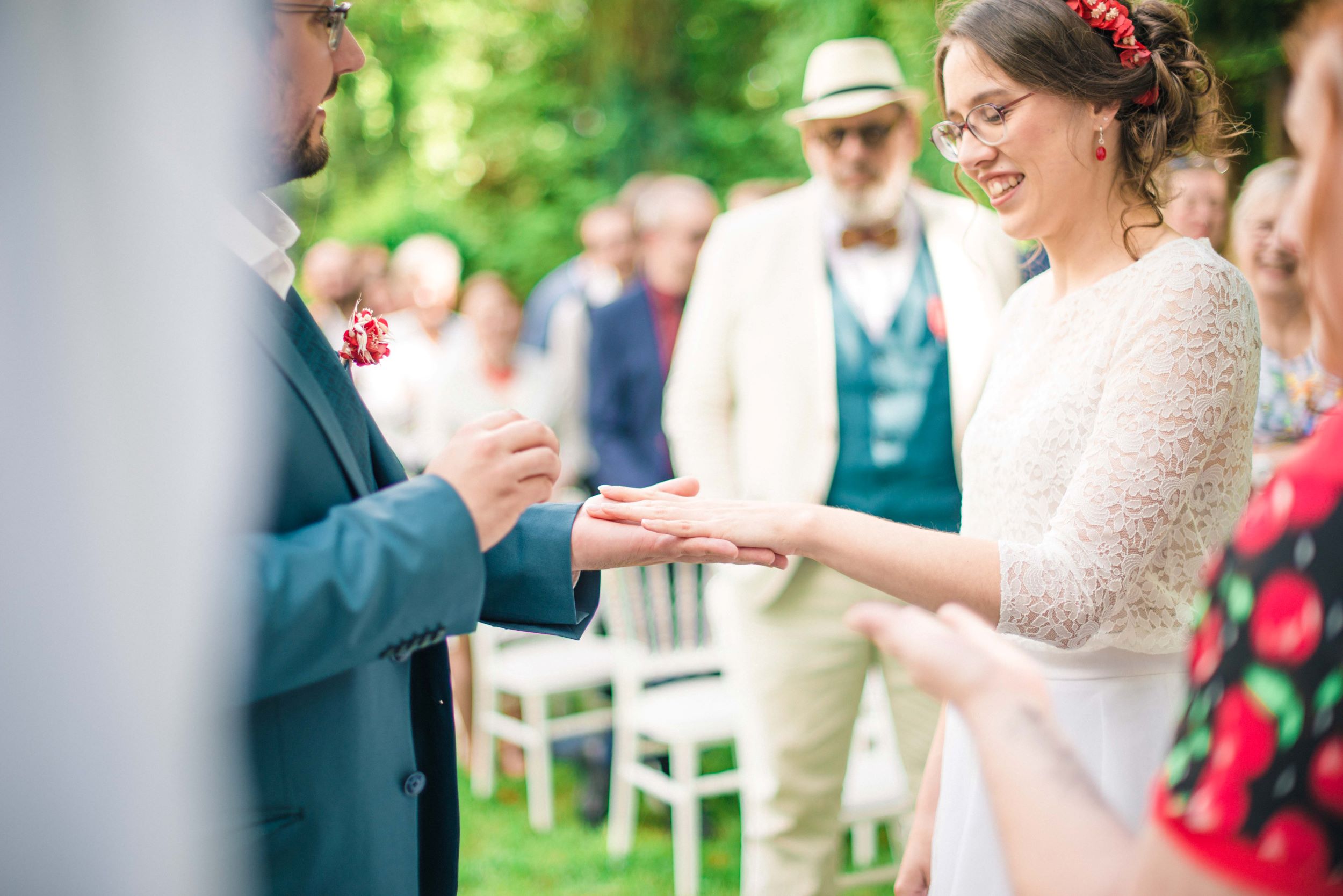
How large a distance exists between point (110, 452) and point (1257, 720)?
1.03 meters

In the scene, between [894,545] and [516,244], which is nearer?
[894,545]

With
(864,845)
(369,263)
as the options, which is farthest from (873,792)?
(369,263)

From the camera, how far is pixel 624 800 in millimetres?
4258

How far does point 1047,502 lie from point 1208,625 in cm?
96

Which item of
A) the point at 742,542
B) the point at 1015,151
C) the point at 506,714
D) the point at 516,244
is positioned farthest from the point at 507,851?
the point at 516,244

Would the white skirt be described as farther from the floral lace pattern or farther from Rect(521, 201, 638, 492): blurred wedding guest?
Rect(521, 201, 638, 492): blurred wedding guest

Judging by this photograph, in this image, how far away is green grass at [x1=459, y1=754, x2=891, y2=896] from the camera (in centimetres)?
398

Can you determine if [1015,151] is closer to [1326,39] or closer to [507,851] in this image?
[1326,39]

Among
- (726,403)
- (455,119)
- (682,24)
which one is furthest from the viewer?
(455,119)

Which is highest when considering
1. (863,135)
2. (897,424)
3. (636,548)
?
(863,135)

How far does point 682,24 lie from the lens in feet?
40.8

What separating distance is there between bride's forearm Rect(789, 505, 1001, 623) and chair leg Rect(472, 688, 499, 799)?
3.38 metres

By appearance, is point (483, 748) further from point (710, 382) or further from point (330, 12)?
point (330, 12)

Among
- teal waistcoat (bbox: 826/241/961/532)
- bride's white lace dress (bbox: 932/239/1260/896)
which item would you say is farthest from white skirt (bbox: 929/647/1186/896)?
teal waistcoat (bbox: 826/241/961/532)
